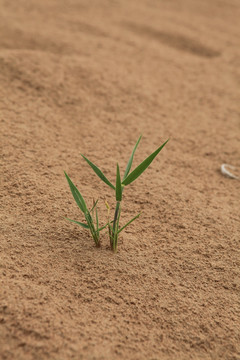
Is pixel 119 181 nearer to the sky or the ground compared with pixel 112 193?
nearer to the sky

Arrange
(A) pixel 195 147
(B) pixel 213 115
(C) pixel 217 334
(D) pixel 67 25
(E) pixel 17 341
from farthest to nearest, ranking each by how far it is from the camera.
→ (D) pixel 67 25
(B) pixel 213 115
(A) pixel 195 147
(C) pixel 217 334
(E) pixel 17 341

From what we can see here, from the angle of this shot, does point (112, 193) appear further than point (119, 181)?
Yes

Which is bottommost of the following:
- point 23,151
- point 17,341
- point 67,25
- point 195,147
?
point 17,341

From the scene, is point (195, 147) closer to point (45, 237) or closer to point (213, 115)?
point (213, 115)

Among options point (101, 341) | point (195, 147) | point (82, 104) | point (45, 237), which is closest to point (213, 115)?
point (195, 147)

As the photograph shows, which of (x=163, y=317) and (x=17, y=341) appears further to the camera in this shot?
(x=163, y=317)

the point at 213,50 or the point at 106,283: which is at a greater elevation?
the point at 213,50

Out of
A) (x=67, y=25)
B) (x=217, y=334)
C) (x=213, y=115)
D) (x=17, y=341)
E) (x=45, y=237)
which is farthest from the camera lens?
(x=67, y=25)

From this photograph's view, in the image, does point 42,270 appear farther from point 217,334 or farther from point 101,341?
point 217,334
